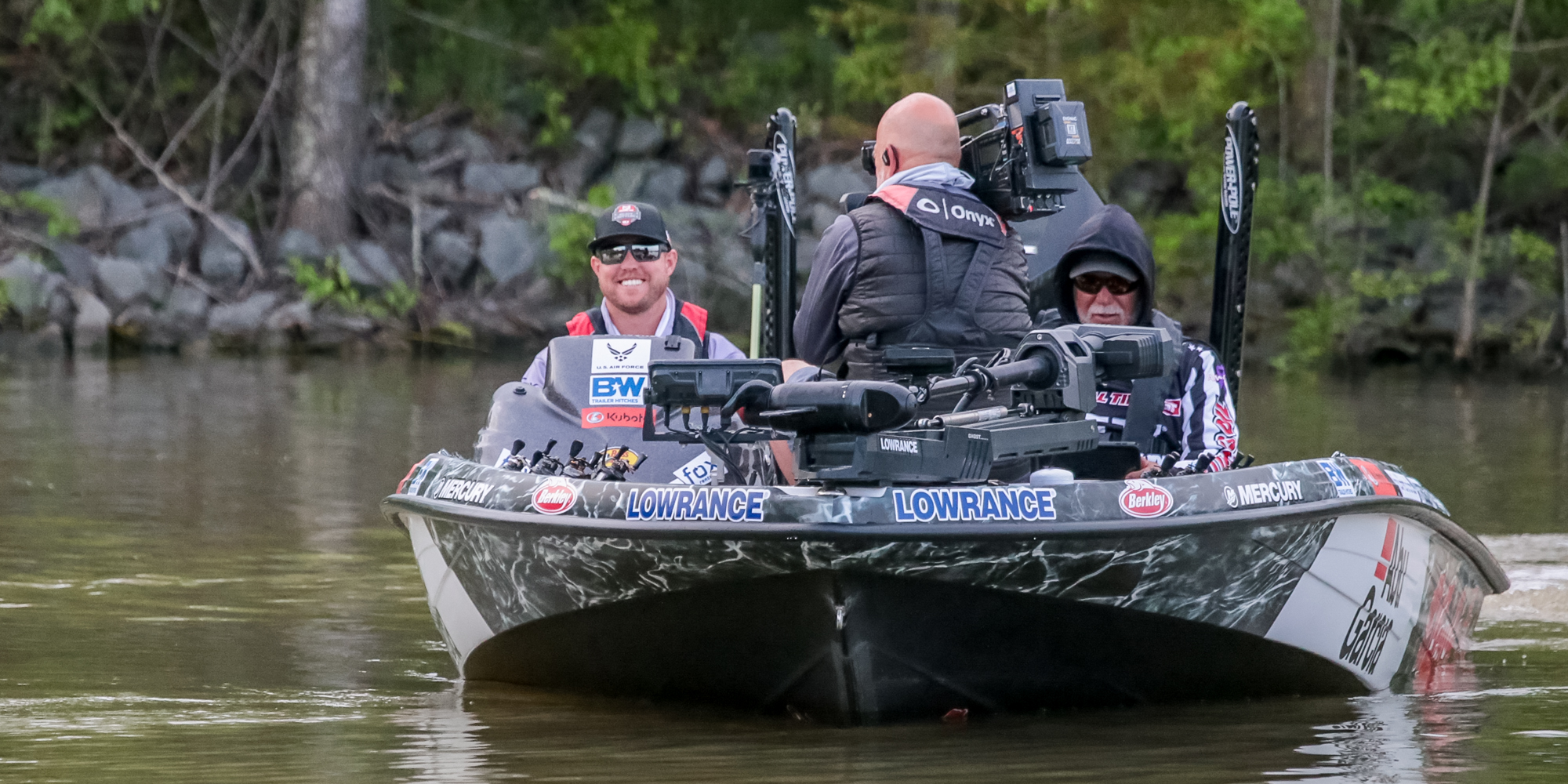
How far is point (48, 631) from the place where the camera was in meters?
8.45

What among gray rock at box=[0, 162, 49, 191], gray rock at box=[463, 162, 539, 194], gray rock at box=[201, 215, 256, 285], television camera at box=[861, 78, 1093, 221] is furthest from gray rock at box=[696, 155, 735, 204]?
television camera at box=[861, 78, 1093, 221]

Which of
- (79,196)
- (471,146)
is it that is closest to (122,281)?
(79,196)

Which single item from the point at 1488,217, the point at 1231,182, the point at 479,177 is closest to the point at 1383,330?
the point at 1488,217

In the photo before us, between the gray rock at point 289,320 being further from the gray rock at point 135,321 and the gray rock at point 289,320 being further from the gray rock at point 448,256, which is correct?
the gray rock at point 448,256

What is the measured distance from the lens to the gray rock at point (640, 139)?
3123cm

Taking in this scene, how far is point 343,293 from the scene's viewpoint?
2788 centimetres

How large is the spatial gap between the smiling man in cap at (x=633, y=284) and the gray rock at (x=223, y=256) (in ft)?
68.3

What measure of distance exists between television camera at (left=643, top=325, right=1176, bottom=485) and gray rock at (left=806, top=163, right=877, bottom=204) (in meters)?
21.9

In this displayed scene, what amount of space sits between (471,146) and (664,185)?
8.16 feet

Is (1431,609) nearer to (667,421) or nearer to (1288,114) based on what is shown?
(667,421)

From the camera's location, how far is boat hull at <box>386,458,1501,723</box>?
6328mm

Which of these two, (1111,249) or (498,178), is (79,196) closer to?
(498,178)

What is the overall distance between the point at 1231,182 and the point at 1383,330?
63.0 ft

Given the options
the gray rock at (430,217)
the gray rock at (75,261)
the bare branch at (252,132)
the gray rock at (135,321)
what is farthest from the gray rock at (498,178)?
the gray rock at (75,261)
